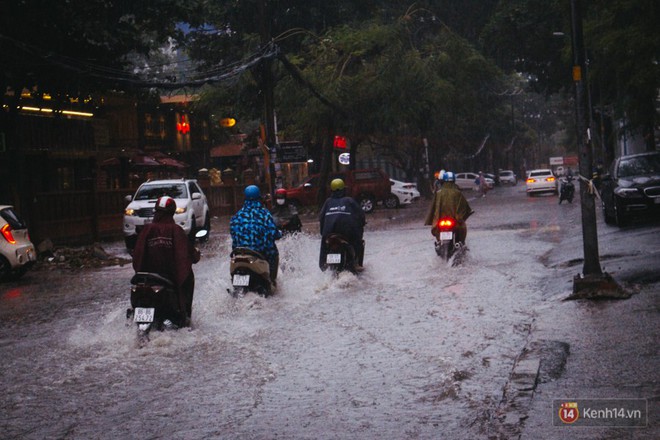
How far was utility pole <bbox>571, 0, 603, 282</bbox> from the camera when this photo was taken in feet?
39.6

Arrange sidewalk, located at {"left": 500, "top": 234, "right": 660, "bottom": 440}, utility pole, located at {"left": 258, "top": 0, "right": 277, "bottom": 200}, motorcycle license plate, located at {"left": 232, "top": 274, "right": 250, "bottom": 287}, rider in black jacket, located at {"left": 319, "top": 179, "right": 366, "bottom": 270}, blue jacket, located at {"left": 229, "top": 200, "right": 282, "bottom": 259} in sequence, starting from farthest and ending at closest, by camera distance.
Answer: utility pole, located at {"left": 258, "top": 0, "right": 277, "bottom": 200}, rider in black jacket, located at {"left": 319, "top": 179, "right": 366, "bottom": 270}, blue jacket, located at {"left": 229, "top": 200, "right": 282, "bottom": 259}, motorcycle license plate, located at {"left": 232, "top": 274, "right": 250, "bottom": 287}, sidewalk, located at {"left": 500, "top": 234, "right": 660, "bottom": 440}

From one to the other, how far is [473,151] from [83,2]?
72737 mm

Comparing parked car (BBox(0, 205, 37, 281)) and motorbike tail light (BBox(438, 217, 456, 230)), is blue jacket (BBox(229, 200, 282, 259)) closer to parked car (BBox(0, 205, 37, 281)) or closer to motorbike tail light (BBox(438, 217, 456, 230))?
motorbike tail light (BBox(438, 217, 456, 230))

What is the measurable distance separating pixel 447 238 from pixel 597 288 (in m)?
5.66

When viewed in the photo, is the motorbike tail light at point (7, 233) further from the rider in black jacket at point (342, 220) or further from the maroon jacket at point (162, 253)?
the maroon jacket at point (162, 253)

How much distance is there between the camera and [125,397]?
7.81m

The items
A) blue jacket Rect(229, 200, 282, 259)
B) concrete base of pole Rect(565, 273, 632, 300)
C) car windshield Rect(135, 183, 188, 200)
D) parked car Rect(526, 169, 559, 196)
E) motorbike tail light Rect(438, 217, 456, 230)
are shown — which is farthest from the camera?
parked car Rect(526, 169, 559, 196)

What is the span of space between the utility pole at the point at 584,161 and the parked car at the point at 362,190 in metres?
30.1

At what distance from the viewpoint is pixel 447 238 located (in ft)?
56.9

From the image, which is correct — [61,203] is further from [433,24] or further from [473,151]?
[473,151]

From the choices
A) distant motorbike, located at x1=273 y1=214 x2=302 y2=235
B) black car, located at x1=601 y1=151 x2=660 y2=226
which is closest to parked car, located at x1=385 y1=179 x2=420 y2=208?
black car, located at x1=601 y1=151 x2=660 y2=226

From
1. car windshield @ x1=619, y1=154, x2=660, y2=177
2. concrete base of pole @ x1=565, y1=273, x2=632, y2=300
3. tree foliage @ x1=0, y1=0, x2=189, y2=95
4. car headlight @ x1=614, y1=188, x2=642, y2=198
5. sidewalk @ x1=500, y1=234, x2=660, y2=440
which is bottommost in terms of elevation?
sidewalk @ x1=500, y1=234, x2=660, y2=440

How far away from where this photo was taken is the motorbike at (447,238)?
17.4m

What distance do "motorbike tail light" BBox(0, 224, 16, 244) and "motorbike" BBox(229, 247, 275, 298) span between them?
7.40 meters
